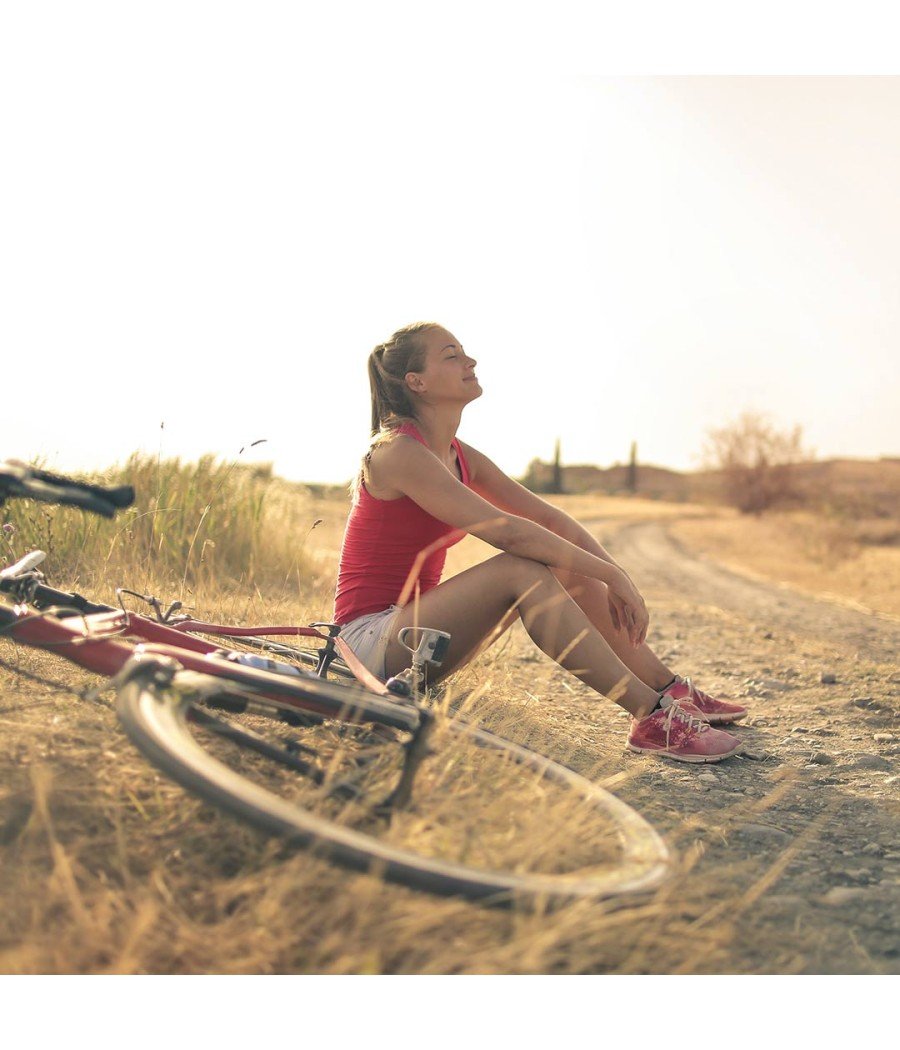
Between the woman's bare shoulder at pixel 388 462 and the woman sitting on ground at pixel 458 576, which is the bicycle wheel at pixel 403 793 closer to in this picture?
the woman sitting on ground at pixel 458 576

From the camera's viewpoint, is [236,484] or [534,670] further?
[236,484]

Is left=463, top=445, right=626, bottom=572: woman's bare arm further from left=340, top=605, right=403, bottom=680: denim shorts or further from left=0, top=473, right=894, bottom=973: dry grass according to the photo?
Answer: left=0, top=473, right=894, bottom=973: dry grass

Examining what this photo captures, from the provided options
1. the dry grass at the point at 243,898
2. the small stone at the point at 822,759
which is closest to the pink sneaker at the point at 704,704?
the small stone at the point at 822,759

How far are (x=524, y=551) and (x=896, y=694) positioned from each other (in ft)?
9.43

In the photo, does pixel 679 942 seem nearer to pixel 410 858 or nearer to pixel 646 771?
pixel 410 858

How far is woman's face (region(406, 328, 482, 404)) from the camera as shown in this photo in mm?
3562

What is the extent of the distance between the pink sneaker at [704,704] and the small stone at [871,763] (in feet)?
1.61

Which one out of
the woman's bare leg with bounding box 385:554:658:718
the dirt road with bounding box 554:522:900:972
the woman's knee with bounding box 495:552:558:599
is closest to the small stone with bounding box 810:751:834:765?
the dirt road with bounding box 554:522:900:972

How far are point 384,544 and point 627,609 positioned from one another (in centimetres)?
100

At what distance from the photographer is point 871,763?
3814 mm

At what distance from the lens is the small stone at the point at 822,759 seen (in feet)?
12.5

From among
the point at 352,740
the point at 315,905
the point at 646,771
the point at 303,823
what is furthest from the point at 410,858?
the point at 646,771

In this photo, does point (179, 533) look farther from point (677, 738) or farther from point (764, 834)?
point (764, 834)

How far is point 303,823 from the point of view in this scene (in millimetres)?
1650
